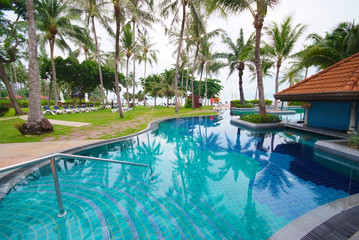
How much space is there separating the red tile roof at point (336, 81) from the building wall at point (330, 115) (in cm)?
155

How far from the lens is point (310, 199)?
3.22 metres

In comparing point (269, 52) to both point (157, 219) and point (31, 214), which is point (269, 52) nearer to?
point (157, 219)

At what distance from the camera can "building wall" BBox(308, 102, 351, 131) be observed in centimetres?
802

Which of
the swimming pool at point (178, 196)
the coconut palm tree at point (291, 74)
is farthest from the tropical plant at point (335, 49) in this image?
the swimming pool at point (178, 196)

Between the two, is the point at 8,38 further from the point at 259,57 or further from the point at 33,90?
the point at 259,57

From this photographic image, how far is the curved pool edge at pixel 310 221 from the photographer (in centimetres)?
216

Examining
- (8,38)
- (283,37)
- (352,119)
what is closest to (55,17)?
(8,38)

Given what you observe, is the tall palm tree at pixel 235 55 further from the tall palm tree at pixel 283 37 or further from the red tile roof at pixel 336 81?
the red tile roof at pixel 336 81

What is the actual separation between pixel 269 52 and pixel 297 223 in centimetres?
1820

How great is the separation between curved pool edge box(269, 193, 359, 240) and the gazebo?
5.05 metres

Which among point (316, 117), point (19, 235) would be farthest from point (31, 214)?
point (316, 117)

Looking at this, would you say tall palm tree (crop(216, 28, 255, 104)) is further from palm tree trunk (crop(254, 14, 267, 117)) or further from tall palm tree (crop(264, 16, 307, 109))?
palm tree trunk (crop(254, 14, 267, 117))

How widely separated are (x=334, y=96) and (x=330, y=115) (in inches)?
123


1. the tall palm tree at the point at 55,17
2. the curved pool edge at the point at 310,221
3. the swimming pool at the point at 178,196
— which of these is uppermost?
the tall palm tree at the point at 55,17
